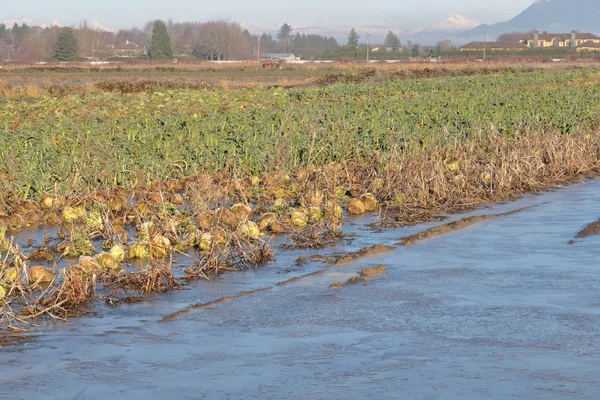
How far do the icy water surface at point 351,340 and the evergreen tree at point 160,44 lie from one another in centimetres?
15869

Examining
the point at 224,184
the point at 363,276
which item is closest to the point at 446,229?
the point at 363,276

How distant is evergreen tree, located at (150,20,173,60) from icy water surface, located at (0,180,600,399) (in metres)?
159

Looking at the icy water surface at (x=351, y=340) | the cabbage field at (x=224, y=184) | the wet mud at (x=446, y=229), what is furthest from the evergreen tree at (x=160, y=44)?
the icy water surface at (x=351, y=340)

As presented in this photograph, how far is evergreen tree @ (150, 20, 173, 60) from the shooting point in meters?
163

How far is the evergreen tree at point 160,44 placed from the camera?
16325cm

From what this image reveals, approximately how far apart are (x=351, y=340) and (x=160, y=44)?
163 meters

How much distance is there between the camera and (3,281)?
284 inches

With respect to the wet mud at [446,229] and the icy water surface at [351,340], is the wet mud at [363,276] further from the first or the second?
the wet mud at [446,229]

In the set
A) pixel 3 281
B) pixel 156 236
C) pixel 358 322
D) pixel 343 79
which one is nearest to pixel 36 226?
pixel 156 236

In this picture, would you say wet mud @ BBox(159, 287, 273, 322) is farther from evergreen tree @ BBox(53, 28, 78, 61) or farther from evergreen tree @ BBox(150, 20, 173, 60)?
evergreen tree @ BBox(150, 20, 173, 60)

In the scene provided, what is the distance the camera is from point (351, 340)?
6.43 meters

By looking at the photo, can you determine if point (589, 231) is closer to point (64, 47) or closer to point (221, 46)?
point (64, 47)

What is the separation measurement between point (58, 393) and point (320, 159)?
9.63m

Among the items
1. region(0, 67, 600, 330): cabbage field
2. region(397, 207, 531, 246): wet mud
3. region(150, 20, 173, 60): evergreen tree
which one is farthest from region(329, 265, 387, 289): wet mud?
region(150, 20, 173, 60): evergreen tree
